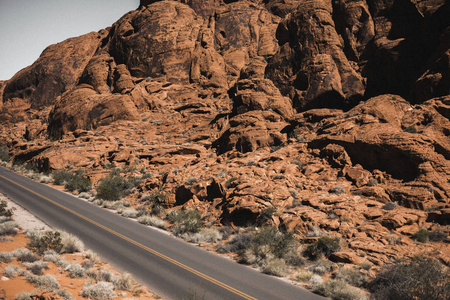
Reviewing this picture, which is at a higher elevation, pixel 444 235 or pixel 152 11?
pixel 152 11

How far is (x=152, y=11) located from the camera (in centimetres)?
5144

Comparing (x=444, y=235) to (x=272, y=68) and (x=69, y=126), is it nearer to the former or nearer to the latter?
(x=272, y=68)

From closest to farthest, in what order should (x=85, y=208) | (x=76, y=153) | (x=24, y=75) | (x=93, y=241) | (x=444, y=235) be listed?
(x=444, y=235)
(x=93, y=241)
(x=85, y=208)
(x=76, y=153)
(x=24, y=75)

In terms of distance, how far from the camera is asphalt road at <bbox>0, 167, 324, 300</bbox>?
30.6 feet

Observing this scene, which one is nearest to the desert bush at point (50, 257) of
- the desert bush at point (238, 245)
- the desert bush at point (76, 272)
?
the desert bush at point (76, 272)

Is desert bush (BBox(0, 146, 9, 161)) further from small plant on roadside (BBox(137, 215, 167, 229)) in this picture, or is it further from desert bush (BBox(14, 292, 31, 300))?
desert bush (BBox(14, 292, 31, 300))

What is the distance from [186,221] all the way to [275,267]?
6722 mm

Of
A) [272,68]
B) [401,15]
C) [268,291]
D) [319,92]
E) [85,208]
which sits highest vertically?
[401,15]

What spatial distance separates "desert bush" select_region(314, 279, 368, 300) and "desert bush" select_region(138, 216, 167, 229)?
1022cm

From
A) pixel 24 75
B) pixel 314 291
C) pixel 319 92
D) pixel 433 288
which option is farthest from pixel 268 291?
pixel 24 75

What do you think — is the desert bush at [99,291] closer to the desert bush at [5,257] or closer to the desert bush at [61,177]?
the desert bush at [5,257]

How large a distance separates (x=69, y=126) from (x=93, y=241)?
115 feet

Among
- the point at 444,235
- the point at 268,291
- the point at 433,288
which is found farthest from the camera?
the point at 444,235

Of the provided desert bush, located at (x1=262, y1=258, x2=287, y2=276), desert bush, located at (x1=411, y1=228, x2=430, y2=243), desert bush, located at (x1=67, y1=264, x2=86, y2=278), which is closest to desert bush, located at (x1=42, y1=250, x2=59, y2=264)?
desert bush, located at (x1=67, y1=264, x2=86, y2=278)
